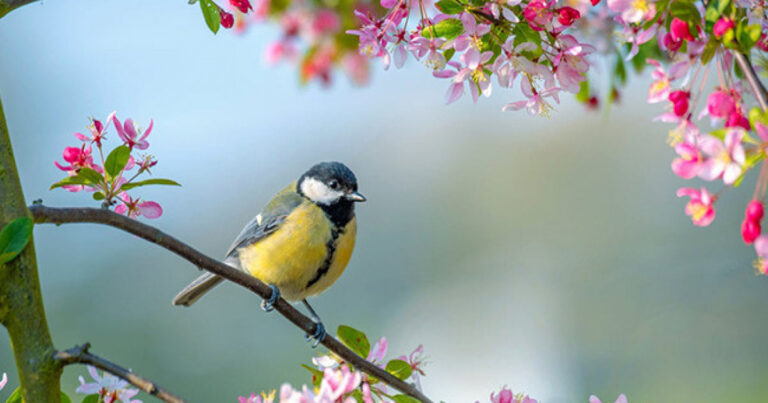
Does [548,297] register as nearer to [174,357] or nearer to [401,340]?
[401,340]

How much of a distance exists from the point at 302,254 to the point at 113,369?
1288 millimetres

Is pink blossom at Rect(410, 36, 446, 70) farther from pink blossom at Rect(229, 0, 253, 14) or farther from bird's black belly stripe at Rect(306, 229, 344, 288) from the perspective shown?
A: bird's black belly stripe at Rect(306, 229, 344, 288)

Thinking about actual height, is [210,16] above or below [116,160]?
above

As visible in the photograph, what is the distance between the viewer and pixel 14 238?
0.90 meters

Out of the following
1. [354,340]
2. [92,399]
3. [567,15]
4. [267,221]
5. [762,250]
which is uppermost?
[567,15]

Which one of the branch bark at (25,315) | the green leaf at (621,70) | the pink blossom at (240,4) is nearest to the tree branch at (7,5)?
the branch bark at (25,315)

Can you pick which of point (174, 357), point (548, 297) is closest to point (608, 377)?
point (548, 297)

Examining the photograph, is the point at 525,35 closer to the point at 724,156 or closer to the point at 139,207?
the point at 724,156

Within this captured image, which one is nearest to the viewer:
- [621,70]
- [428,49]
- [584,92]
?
[428,49]

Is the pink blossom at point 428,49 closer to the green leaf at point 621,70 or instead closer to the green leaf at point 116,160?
the green leaf at point 116,160

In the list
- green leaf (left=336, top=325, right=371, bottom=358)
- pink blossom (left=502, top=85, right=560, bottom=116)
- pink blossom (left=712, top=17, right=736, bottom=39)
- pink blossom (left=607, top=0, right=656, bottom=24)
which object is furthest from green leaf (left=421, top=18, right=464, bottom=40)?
green leaf (left=336, top=325, right=371, bottom=358)

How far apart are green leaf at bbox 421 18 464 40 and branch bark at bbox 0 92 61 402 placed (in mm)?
651

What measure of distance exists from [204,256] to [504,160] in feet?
27.4

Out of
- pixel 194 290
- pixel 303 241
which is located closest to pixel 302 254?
pixel 303 241
